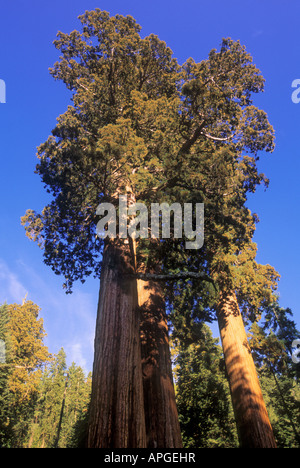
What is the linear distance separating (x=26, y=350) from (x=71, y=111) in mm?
22921

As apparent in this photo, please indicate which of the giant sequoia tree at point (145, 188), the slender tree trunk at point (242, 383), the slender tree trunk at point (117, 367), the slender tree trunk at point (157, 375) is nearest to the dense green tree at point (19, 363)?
the giant sequoia tree at point (145, 188)

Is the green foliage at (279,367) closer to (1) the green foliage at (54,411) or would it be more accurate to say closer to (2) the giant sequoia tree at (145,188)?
(2) the giant sequoia tree at (145,188)

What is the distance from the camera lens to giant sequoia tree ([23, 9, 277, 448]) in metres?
4.63

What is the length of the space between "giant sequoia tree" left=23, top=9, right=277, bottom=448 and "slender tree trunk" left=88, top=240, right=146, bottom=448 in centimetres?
2

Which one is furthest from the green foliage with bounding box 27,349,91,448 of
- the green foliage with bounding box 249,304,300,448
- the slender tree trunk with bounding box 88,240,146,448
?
the slender tree trunk with bounding box 88,240,146,448

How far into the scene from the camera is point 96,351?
440 cm

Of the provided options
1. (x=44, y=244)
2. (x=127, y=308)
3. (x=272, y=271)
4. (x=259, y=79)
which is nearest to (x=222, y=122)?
(x=259, y=79)

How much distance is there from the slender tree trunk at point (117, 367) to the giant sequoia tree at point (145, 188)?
2cm

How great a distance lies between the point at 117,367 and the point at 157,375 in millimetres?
1844

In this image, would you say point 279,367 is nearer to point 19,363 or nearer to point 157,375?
point 157,375

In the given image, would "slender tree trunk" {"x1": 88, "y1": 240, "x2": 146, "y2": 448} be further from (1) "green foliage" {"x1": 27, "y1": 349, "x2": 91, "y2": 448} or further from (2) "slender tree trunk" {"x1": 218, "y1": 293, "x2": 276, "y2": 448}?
(1) "green foliage" {"x1": 27, "y1": 349, "x2": 91, "y2": 448}

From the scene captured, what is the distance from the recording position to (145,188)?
714cm

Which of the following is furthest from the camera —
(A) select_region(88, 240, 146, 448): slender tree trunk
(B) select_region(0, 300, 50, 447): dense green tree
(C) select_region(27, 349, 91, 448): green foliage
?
(C) select_region(27, 349, 91, 448): green foliage
